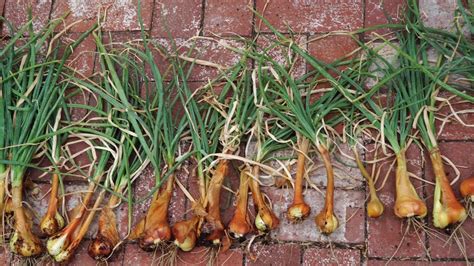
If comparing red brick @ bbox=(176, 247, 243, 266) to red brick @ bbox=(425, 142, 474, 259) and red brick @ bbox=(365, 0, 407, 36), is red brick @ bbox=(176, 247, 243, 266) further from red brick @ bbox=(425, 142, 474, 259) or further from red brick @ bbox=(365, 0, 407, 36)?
red brick @ bbox=(365, 0, 407, 36)

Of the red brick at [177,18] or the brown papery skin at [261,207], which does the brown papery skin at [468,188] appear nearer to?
the brown papery skin at [261,207]

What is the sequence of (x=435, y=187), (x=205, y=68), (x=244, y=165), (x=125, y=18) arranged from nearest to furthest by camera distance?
1. (x=435, y=187)
2. (x=244, y=165)
3. (x=205, y=68)
4. (x=125, y=18)

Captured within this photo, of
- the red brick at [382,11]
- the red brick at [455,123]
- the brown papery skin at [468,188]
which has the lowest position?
the brown papery skin at [468,188]

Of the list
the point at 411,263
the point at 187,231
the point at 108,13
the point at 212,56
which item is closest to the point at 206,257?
the point at 187,231

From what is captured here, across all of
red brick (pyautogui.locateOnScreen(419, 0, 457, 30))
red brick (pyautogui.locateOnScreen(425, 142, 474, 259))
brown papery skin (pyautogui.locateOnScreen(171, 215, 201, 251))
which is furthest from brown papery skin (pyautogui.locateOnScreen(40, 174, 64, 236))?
red brick (pyautogui.locateOnScreen(419, 0, 457, 30))

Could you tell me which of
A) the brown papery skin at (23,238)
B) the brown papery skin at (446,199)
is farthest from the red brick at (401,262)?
the brown papery skin at (23,238)

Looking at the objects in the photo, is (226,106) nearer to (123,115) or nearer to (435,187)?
(123,115)

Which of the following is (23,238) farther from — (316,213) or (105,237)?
(316,213)

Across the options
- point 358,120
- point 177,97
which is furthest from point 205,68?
point 358,120
